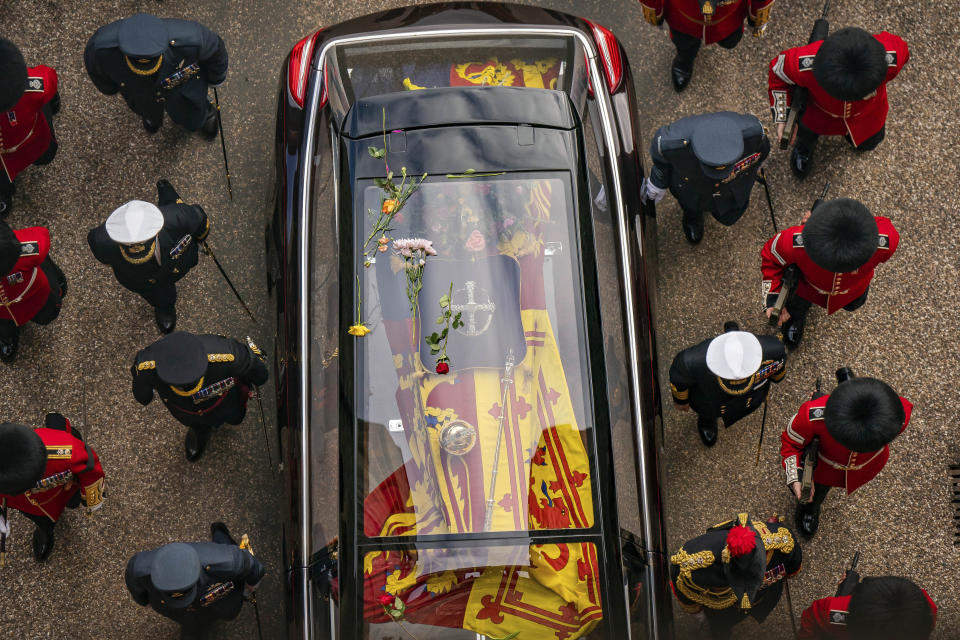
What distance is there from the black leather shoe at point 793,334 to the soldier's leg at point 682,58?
1454 millimetres

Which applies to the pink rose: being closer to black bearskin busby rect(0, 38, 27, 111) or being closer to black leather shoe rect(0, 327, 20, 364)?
black bearskin busby rect(0, 38, 27, 111)

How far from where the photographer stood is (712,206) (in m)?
4.71

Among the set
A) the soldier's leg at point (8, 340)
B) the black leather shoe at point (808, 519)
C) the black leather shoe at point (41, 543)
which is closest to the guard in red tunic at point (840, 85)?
the black leather shoe at point (808, 519)

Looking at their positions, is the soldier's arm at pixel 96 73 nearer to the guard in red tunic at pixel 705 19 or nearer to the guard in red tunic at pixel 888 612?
the guard in red tunic at pixel 705 19

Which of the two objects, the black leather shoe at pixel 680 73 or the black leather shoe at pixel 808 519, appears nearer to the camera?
the black leather shoe at pixel 808 519

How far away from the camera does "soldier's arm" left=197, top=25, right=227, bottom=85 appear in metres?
4.69

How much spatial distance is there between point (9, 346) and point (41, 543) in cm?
103

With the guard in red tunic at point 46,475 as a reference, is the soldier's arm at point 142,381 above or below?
above

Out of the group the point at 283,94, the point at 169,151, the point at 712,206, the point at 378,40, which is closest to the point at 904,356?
the point at 712,206

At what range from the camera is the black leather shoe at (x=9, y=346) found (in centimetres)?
492

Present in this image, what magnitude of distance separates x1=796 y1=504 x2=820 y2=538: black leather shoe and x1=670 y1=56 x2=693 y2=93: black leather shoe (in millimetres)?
2324

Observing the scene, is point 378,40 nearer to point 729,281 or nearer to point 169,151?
point 169,151

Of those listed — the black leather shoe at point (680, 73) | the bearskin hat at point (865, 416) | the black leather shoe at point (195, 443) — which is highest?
the black leather shoe at point (680, 73)

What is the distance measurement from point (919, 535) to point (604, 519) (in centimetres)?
201
